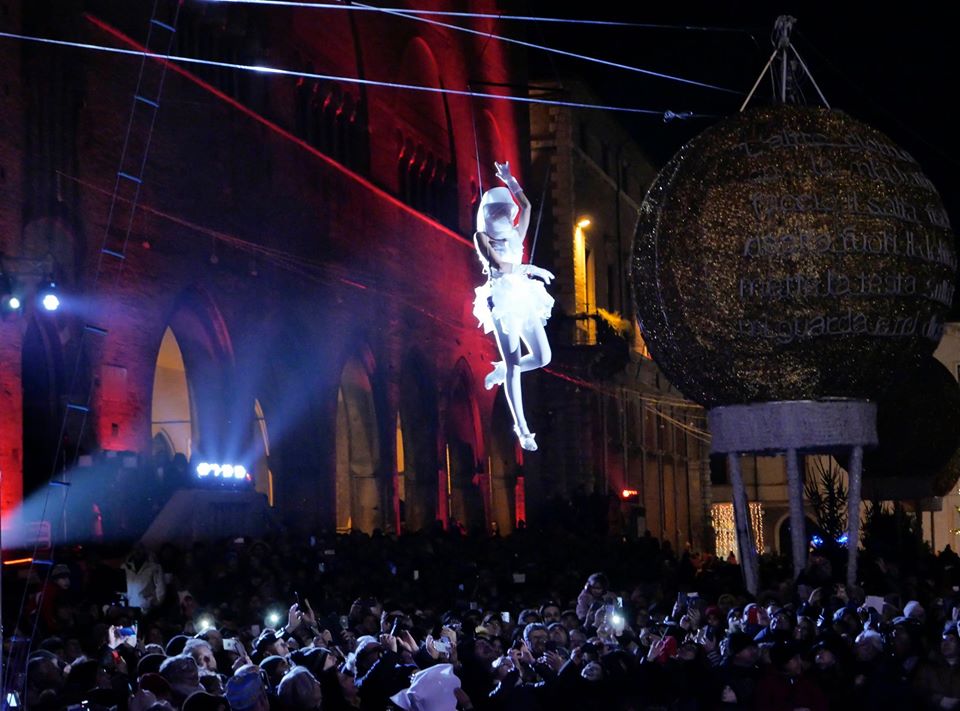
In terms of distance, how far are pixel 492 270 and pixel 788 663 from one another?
16863mm

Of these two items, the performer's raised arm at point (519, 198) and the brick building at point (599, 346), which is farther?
the brick building at point (599, 346)

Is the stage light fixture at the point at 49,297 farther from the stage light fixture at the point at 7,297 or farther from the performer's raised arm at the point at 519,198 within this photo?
the performer's raised arm at the point at 519,198

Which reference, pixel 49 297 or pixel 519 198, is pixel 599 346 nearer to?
pixel 519 198

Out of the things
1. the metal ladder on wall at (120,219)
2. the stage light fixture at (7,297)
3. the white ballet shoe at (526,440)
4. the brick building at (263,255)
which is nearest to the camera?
the stage light fixture at (7,297)

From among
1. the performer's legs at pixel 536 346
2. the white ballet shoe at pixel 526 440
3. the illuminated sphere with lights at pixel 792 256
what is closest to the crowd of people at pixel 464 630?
the illuminated sphere with lights at pixel 792 256

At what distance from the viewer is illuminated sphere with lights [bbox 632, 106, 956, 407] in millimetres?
14227

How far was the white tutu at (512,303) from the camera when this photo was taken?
26906mm

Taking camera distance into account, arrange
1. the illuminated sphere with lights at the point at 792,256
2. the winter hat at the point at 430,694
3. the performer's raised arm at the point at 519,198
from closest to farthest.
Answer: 1. the winter hat at the point at 430,694
2. the illuminated sphere with lights at the point at 792,256
3. the performer's raised arm at the point at 519,198

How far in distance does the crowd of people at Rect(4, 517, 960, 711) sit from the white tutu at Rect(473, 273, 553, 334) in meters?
5.26

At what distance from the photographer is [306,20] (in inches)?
1156

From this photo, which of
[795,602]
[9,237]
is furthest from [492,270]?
[795,602]

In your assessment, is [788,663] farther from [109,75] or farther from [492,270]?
[492,270]

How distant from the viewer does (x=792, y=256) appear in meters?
14.2

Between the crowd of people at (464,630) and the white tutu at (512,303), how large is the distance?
5257 mm
